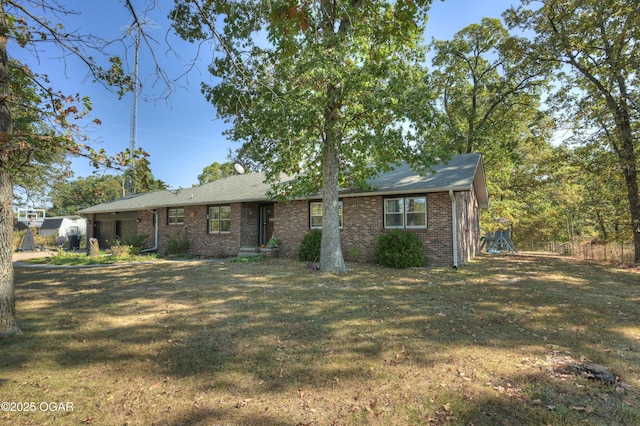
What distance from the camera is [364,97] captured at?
9.30 m

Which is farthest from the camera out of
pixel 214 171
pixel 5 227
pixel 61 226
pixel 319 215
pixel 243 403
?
pixel 214 171

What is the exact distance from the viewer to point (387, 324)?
5.01 metres

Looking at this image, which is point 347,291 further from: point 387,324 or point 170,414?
point 170,414

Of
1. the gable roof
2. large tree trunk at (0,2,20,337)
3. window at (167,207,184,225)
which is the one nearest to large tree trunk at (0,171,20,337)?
large tree trunk at (0,2,20,337)

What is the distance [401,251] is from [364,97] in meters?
5.15

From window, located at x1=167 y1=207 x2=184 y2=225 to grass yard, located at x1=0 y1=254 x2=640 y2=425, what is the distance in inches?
409

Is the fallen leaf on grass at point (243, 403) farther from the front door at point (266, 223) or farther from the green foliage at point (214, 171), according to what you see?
the green foliage at point (214, 171)

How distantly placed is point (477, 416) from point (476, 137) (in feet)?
68.9

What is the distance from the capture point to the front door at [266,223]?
16.0m

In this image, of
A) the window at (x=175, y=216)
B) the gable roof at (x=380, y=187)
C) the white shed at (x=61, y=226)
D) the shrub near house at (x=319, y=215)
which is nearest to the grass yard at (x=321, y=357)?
the gable roof at (x=380, y=187)

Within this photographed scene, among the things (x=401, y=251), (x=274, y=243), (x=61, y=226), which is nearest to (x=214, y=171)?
(x=61, y=226)

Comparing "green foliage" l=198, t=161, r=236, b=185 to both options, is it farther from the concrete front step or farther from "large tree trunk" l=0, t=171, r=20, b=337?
"large tree trunk" l=0, t=171, r=20, b=337

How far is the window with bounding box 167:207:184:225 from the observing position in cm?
1777

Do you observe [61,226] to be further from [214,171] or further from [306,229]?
[306,229]
